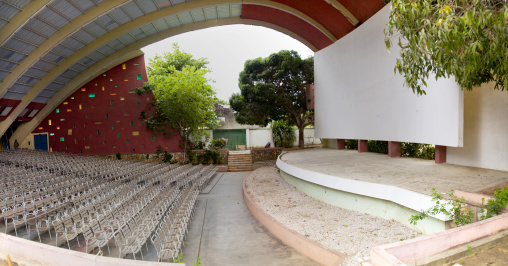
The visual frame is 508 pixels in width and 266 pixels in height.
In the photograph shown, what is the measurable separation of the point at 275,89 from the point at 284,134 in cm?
467

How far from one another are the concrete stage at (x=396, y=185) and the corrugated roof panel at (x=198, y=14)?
1401cm

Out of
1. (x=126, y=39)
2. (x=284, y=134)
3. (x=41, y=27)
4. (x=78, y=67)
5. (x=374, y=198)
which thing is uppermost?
(x=126, y=39)

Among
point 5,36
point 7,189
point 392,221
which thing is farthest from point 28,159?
point 392,221

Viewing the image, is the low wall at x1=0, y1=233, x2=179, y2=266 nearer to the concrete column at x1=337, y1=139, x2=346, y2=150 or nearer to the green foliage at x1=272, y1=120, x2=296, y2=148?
the concrete column at x1=337, y1=139, x2=346, y2=150

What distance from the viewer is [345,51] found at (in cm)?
1444

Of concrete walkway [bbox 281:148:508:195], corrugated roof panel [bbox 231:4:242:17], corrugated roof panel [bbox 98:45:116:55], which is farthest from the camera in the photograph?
corrugated roof panel [bbox 98:45:116:55]

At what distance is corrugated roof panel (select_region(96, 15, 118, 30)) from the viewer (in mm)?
16316

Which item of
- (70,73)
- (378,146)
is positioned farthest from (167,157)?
(378,146)

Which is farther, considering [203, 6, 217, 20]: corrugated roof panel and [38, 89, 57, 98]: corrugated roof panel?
[38, 89, 57, 98]: corrugated roof panel

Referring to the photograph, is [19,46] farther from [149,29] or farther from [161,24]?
[161,24]

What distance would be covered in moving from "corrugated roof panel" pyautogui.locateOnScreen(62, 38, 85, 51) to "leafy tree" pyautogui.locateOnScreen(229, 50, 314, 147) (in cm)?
1099

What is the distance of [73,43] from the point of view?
17328mm

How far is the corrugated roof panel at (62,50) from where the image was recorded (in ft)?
55.7

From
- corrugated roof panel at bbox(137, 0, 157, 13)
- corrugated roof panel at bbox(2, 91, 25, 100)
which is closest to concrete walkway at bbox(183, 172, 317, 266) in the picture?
corrugated roof panel at bbox(137, 0, 157, 13)
